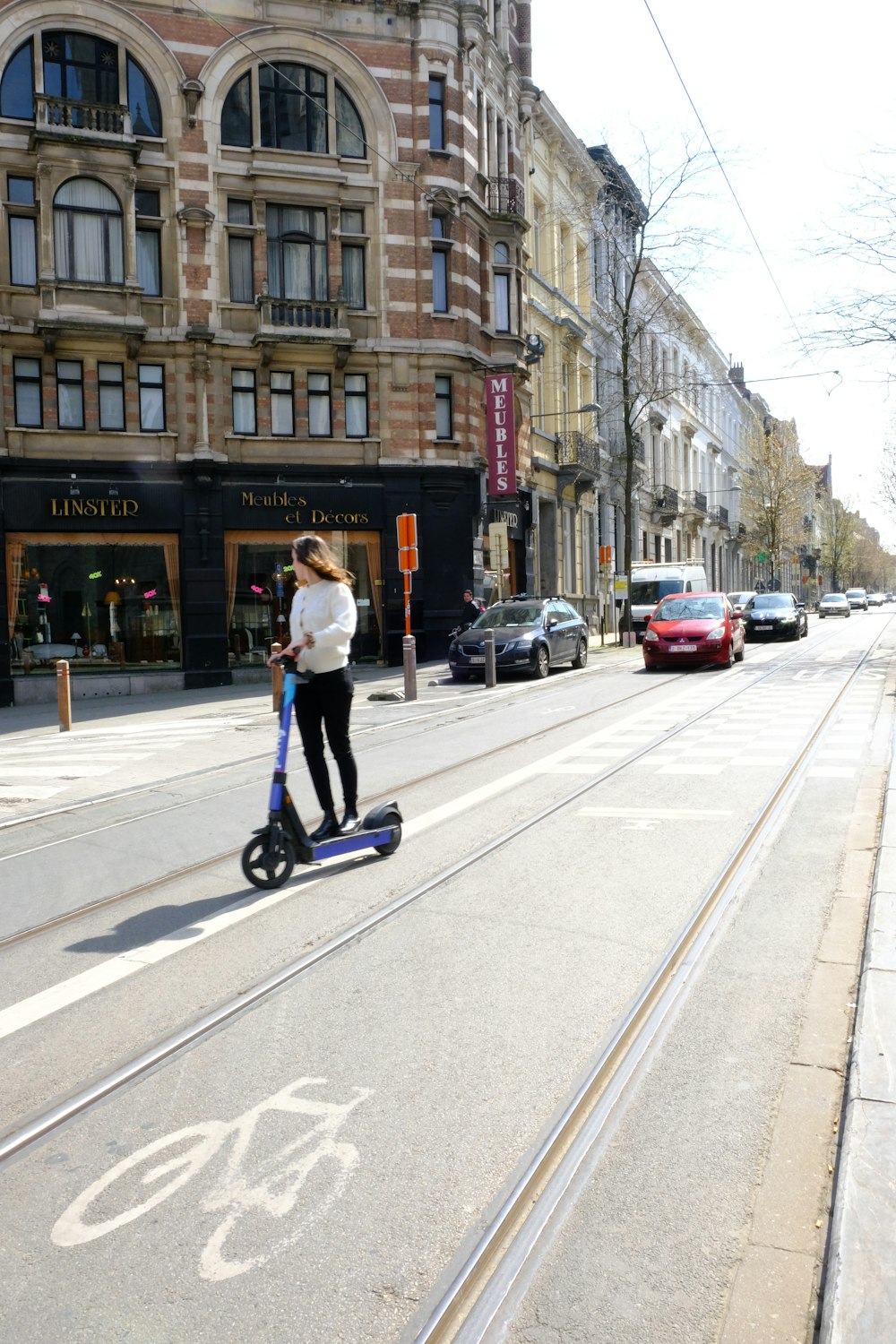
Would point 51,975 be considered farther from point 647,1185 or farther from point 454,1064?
point 647,1185

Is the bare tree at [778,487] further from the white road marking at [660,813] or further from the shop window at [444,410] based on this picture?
the white road marking at [660,813]

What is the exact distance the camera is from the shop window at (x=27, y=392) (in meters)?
23.9

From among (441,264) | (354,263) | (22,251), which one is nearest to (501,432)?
(441,264)

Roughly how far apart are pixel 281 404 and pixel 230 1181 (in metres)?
24.3

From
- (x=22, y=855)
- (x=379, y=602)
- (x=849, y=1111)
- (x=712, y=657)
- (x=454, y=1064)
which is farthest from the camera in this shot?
(x=379, y=602)

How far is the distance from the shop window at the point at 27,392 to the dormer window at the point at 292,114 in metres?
6.55

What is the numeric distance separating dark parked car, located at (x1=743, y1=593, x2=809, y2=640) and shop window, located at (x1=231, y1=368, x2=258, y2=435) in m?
15.4

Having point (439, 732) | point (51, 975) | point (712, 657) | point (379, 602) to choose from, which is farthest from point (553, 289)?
point (51, 975)

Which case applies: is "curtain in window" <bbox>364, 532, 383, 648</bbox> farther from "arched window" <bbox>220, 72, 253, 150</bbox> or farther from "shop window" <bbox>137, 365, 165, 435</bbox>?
"arched window" <bbox>220, 72, 253, 150</bbox>

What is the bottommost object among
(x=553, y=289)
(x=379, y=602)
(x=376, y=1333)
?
(x=376, y=1333)

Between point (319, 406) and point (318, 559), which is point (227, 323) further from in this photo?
point (318, 559)

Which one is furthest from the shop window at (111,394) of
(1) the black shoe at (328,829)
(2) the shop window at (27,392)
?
(1) the black shoe at (328,829)

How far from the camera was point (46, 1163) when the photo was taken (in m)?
3.36

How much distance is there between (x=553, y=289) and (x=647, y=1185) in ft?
124
